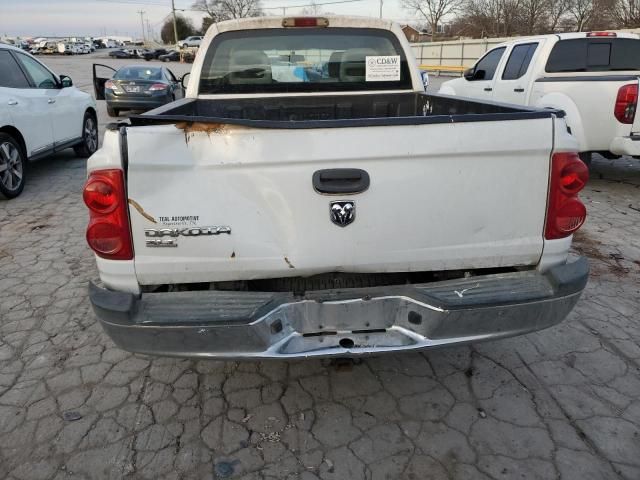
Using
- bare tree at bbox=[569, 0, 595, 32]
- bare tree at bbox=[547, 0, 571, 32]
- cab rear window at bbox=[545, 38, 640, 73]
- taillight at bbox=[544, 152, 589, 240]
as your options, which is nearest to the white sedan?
taillight at bbox=[544, 152, 589, 240]

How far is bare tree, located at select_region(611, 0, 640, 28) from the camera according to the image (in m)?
27.3

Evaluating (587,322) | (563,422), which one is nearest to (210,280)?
(563,422)

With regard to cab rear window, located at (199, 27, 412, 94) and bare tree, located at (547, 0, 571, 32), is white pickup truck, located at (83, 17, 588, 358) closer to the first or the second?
cab rear window, located at (199, 27, 412, 94)

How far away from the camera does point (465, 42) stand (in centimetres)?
3206

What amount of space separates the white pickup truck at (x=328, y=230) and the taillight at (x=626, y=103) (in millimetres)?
4997

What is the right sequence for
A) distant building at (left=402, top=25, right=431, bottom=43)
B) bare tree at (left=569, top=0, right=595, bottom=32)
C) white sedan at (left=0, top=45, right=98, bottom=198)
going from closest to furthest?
1. white sedan at (left=0, top=45, right=98, bottom=198)
2. bare tree at (left=569, top=0, right=595, bottom=32)
3. distant building at (left=402, top=25, right=431, bottom=43)

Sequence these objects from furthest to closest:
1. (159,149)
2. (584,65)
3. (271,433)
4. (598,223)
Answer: (584,65) → (598,223) → (271,433) → (159,149)

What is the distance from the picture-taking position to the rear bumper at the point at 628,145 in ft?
21.1

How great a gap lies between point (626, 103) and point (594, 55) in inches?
63.9

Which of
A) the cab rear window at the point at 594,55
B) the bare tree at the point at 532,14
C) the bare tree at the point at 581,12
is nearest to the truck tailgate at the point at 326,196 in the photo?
the cab rear window at the point at 594,55

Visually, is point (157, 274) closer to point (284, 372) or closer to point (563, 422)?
point (284, 372)

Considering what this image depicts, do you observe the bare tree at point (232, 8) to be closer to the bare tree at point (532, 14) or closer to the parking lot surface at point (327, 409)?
the bare tree at point (532, 14)

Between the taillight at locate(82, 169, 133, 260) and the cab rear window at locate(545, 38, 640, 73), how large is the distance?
7169 millimetres

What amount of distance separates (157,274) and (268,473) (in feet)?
3.43
